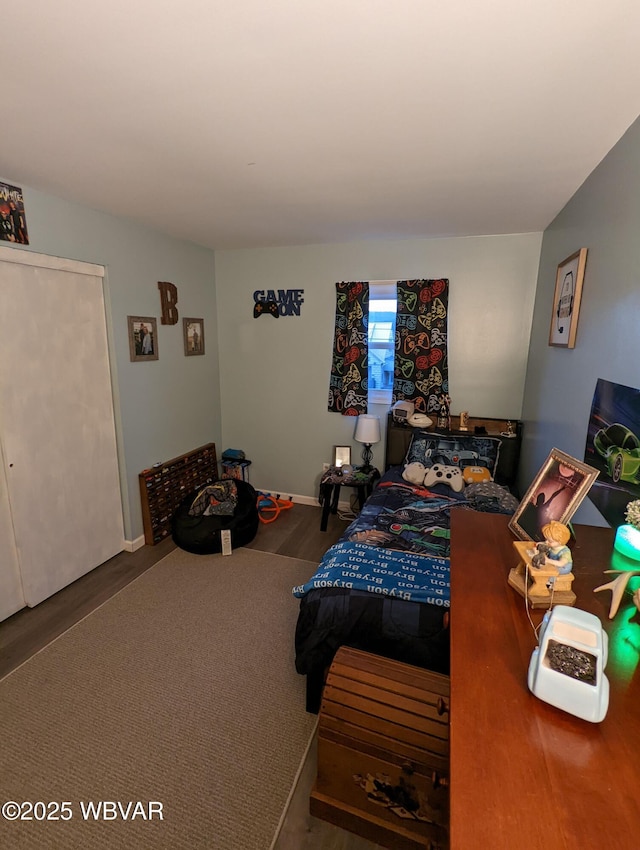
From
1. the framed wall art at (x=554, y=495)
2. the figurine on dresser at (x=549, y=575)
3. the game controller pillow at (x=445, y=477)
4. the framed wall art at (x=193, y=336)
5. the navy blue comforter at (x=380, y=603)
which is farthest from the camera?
the framed wall art at (x=193, y=336)

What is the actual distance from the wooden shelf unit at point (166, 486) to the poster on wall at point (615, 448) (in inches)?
115

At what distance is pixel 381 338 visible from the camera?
11.9 ft

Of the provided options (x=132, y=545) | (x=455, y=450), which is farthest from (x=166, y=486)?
(x=455, y=450)

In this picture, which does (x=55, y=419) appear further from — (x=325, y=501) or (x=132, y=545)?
(x=325, y=501)

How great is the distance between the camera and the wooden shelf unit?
322 centimetres

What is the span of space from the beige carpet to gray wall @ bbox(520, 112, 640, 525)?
1648 millimetres

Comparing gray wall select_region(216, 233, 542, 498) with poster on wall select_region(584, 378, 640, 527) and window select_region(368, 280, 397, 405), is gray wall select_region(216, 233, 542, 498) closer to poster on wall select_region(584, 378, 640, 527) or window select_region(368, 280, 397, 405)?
window select_region(368, 280, 397, 405)

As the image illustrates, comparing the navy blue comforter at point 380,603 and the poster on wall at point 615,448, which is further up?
the poster on wall at point 615,448

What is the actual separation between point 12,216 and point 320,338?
231 centimetres

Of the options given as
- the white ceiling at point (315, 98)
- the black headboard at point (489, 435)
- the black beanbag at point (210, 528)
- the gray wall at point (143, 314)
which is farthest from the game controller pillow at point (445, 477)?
the gray wall at point (143, 314)

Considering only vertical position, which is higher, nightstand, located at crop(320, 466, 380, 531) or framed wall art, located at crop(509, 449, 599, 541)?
framed wall art, located at crop(509, 449, 599, 541)

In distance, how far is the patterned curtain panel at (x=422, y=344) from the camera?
11.1 feet

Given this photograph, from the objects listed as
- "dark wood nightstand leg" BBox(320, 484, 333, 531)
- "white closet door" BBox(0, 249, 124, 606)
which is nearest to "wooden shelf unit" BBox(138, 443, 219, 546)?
"white closet door" BBox(0, 249, 124, 606)

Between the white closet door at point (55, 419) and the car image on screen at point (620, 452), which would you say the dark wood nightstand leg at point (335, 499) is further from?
the car image on screen at point (620, 452)
